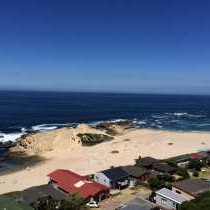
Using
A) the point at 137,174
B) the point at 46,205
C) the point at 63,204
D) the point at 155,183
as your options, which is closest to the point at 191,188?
the point at 155,183

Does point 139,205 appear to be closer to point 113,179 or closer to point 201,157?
point 113,179

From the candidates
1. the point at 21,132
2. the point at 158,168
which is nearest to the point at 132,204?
the point at 158,168

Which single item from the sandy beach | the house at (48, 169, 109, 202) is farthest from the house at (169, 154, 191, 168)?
the house at (48, 169, 109, 202)

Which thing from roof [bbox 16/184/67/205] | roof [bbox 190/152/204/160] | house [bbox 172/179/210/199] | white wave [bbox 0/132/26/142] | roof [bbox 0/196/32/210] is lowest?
white wave [bbox 0/132/26/142]

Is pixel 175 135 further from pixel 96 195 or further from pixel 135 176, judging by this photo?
pixel 96 195

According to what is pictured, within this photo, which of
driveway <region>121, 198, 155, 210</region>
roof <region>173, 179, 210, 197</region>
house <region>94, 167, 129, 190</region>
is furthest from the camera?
house <region>94, 167, 129, 190</region>

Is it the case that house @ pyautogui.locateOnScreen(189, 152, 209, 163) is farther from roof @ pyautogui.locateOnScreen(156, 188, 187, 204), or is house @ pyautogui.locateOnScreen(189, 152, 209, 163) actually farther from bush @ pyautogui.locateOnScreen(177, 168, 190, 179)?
roof @ pyautogui.locateOnScreen(156, 188, 187, 204)
